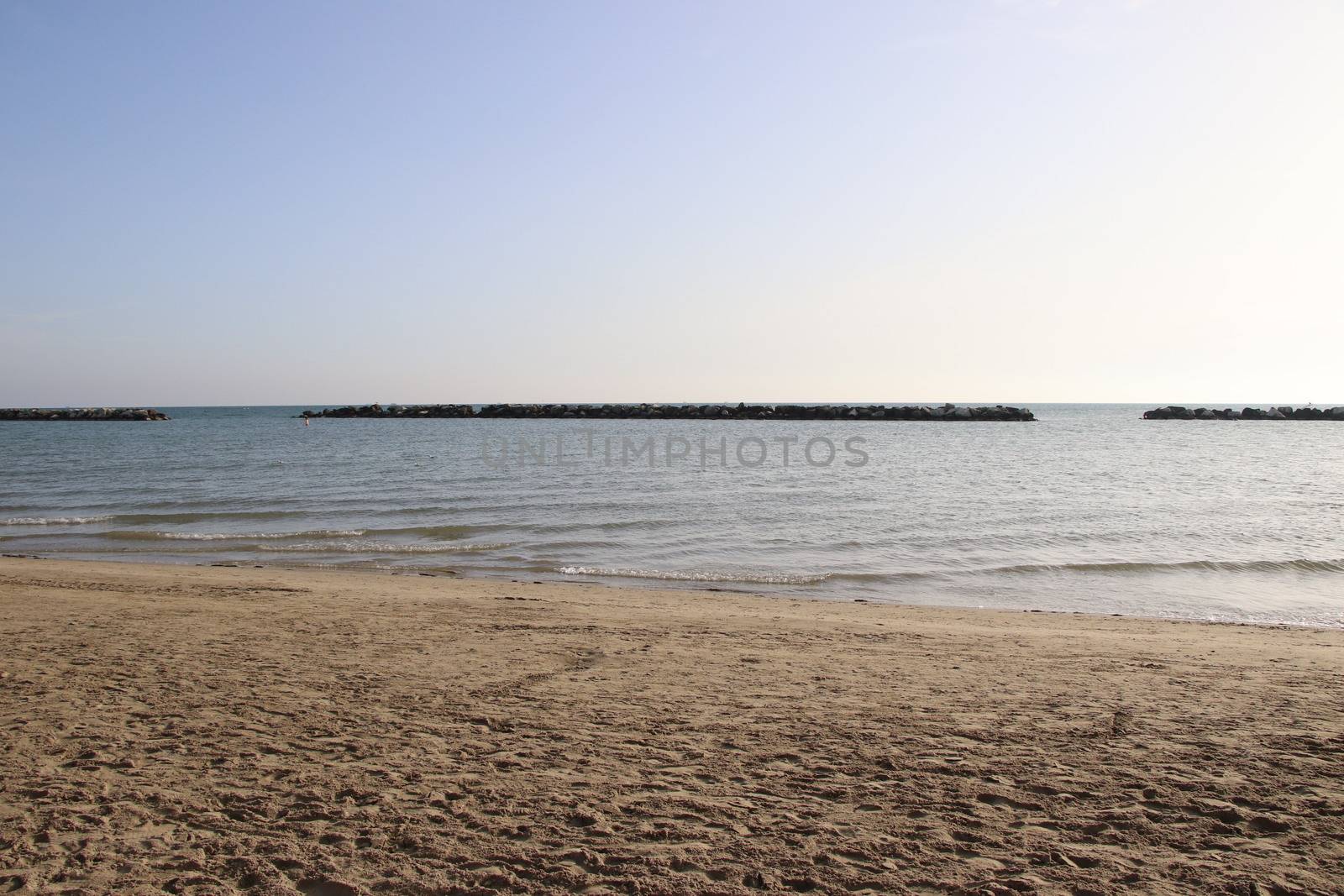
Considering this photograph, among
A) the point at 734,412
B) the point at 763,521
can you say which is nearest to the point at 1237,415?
the point at 734,412

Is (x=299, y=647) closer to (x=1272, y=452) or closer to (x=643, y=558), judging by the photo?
(x=643, y=558)

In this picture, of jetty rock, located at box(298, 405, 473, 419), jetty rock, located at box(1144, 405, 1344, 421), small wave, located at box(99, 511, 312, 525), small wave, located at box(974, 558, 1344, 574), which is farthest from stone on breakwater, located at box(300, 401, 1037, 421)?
small wave, located at box(974, 558, 1344, 574)

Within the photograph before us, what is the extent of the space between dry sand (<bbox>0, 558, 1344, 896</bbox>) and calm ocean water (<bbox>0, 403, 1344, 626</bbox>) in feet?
16.7

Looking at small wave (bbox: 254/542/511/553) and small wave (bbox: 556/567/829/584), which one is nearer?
small wave (bbox: 556/567/829/584)

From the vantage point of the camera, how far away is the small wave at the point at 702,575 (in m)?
12.9

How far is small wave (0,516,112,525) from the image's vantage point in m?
18.4

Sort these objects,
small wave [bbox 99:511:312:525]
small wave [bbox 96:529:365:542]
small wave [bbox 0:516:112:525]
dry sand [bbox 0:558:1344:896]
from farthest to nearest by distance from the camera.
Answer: small wave [bbox 99:511:312:525] < small wave [bbox 0:516:112:525] < small wave [bbox 96:529:365:542] < dry sand [bbox 0:558:1344:896]

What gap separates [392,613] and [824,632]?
4.60 meters

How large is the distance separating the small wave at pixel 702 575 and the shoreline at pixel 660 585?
0.16 m

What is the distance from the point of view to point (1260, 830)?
3.70 m

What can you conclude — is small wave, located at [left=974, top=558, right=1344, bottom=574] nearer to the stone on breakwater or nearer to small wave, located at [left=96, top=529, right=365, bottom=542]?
small wave, located at [left=96, top=529, right=365, bottom=542]

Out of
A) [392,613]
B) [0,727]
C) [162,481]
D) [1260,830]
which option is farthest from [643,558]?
[162,481]

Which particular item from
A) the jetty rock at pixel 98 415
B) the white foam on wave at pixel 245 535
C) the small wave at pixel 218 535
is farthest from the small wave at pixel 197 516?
the jetty rock at pixel 98 415

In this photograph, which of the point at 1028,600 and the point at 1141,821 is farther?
the point at 1028,600
